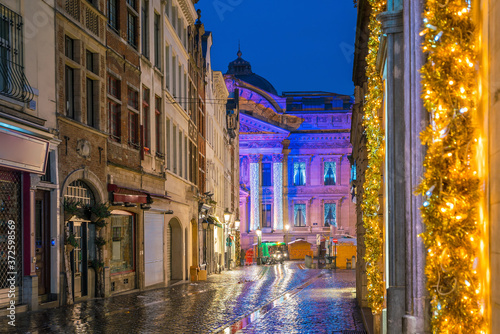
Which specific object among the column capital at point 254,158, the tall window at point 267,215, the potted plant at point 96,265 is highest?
the column capital at point 254,158

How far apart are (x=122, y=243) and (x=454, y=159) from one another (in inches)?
687

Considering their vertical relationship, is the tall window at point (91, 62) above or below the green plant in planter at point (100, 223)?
above

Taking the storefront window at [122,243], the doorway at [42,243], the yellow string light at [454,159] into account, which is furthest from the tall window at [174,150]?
the yellow string light at [454,159]

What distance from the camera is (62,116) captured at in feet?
52.1

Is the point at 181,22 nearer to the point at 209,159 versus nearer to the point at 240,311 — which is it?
the point at 209,159

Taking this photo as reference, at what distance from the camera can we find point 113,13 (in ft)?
67.8

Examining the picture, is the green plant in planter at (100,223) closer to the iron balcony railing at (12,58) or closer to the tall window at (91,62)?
the tall window at (91,62)

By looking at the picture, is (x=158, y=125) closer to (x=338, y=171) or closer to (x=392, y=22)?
(x=392, y=22)

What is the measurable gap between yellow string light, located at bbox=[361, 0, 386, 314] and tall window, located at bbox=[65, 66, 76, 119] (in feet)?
31.2

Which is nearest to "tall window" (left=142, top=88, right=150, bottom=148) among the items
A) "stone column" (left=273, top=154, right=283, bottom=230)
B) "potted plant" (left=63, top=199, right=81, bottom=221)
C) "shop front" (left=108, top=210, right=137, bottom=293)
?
"shop front" (left=108, top=210, right=137, bottom=293)

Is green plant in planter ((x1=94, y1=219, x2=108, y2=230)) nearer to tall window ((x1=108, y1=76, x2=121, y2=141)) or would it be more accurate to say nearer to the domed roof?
tall window ((x1=108, y1=76, x2=121, y2=141))

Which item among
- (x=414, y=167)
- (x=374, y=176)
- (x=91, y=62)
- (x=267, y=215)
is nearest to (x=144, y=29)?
(x=91, y=62)

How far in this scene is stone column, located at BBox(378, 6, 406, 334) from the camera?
6430 mm

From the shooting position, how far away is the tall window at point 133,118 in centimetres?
2184
